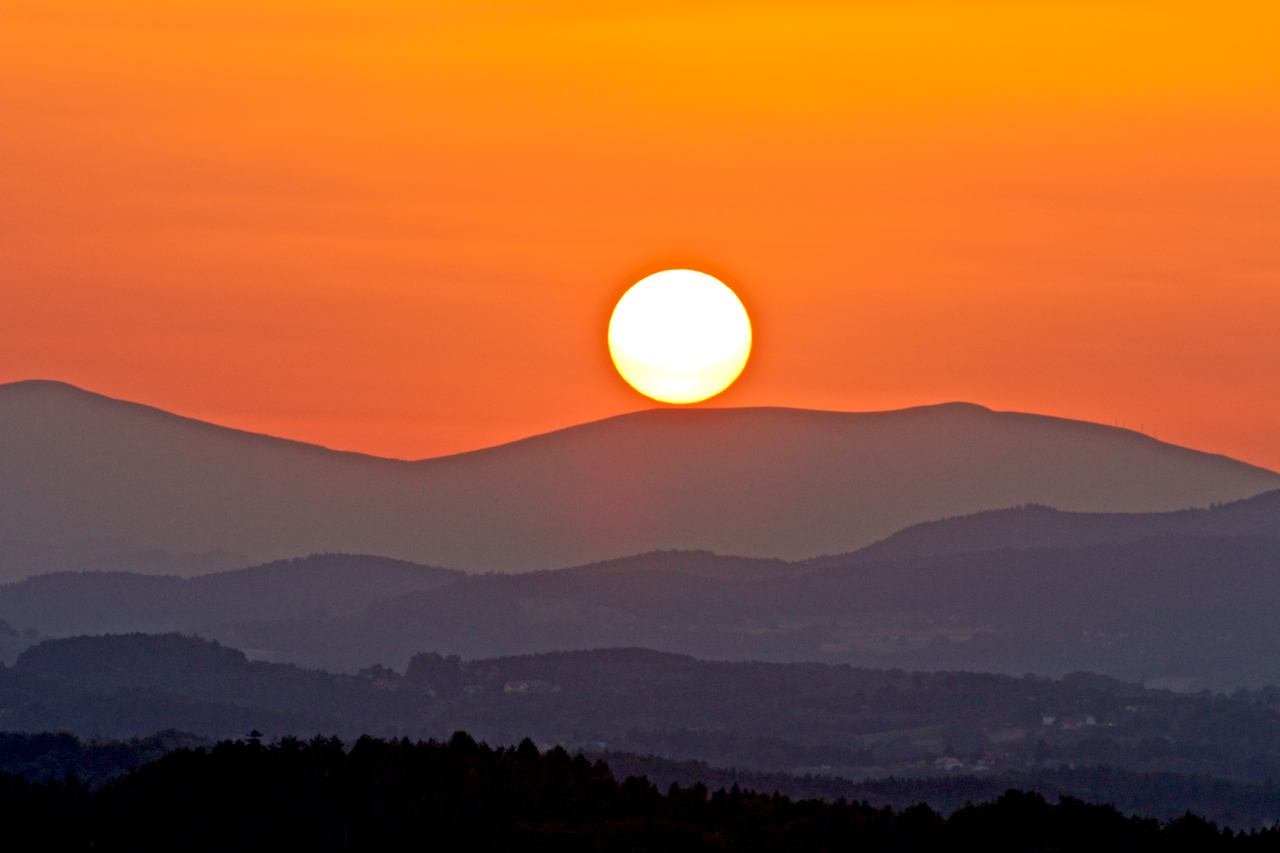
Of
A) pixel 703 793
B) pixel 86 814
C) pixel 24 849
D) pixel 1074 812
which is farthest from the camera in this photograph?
pixel 703 793

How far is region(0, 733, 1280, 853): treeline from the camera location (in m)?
87.8

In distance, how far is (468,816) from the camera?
97750mm

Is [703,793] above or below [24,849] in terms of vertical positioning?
above

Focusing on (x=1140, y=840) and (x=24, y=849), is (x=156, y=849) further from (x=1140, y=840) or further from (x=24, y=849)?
(x=1140, y=840)

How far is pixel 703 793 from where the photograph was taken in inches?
4247

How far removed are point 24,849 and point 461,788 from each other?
2931 cm

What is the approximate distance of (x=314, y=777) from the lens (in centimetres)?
10500

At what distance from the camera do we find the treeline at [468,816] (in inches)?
3455

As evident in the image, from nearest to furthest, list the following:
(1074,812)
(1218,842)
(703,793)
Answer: (1218,842), (1074,812), (703,793)

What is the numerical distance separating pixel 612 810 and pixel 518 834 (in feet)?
42.8

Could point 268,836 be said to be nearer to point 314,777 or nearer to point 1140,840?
point 314,777

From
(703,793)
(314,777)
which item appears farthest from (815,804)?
(314,777)

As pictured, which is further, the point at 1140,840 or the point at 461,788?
the point at 461,788

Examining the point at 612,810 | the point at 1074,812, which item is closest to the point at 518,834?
the point at 612,810
